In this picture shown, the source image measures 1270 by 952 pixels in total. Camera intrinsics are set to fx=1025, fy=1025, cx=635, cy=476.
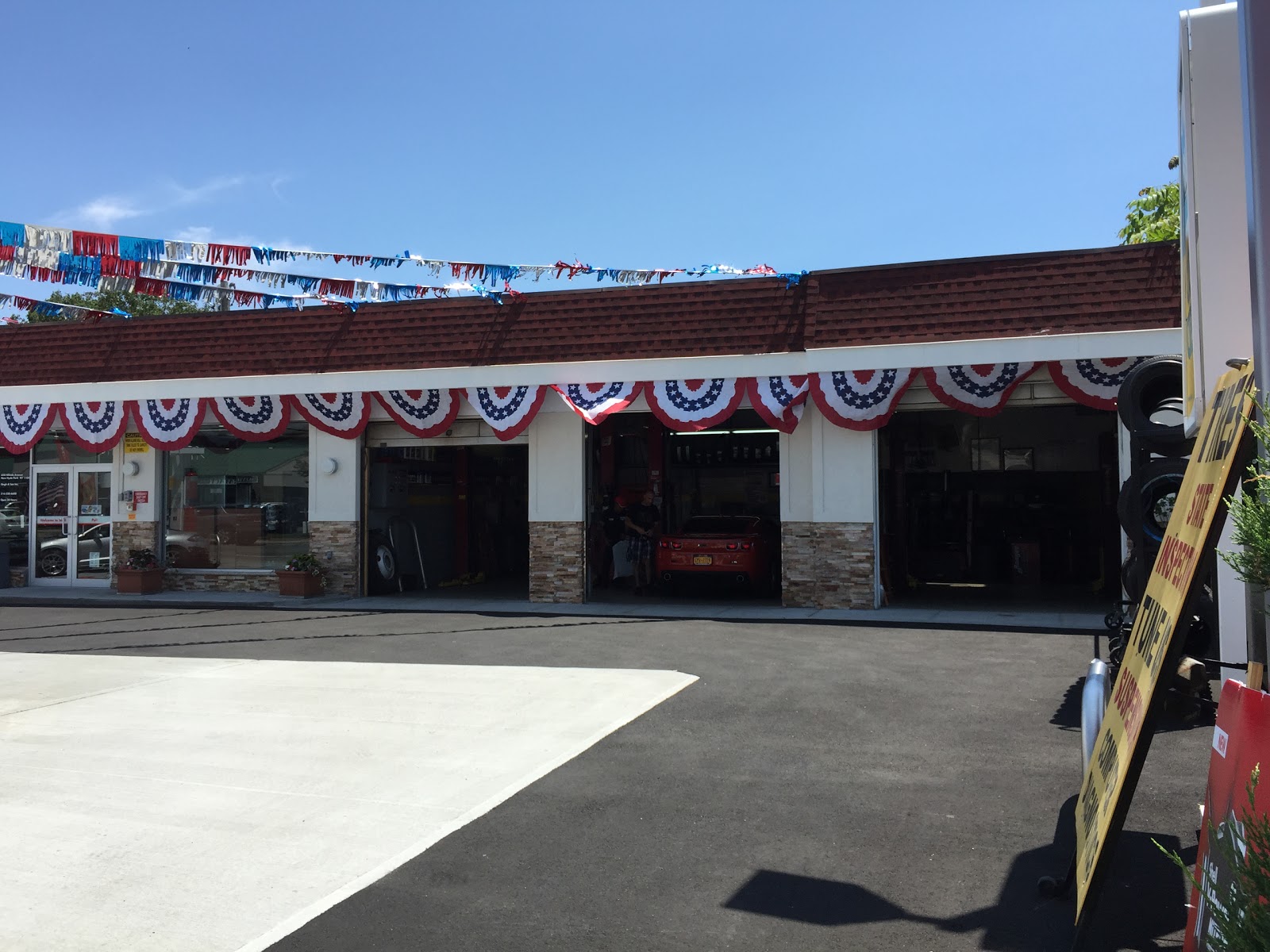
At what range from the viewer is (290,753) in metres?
6.83

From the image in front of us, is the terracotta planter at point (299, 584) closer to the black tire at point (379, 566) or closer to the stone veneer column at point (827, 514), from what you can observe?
the black tire at point (379, 566)

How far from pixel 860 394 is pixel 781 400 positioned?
1.07 meters

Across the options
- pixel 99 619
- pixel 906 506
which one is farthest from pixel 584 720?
pixel 906 506

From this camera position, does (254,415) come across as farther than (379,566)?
No

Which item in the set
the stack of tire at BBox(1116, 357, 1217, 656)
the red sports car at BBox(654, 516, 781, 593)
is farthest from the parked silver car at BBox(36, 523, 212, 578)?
the stack of tire at BBox(1116, 357, 1217, 656)

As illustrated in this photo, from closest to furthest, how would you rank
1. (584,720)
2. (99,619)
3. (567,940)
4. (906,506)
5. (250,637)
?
(567,940)
(584,720)
(250,637)
(99,619)
(906,506)

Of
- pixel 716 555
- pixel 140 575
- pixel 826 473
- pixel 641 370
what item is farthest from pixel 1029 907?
pixel 140 575

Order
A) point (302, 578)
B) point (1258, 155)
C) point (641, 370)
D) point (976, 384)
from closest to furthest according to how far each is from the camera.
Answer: point (1258, 155)
point (976, 384)
point (641, 370)
point (302, 578)

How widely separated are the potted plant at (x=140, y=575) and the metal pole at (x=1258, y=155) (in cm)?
1753

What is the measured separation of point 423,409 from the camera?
1600 centimetres

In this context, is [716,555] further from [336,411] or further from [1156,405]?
[1156,405]

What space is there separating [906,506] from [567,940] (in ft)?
57.4

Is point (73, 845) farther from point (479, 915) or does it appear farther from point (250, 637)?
point (250, 637)

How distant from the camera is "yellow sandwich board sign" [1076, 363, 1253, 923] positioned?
10.0 ft
